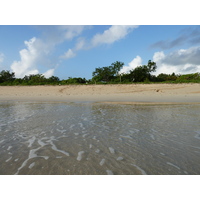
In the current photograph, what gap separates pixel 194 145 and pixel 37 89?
21.0 meters

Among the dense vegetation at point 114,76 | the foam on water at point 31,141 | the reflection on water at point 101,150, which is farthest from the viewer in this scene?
the dense vegetation at point 114,76

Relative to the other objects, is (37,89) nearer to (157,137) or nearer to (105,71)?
(157,137)

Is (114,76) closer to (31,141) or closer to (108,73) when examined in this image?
(108,73)

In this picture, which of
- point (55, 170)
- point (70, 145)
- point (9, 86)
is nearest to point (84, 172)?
point (55, 170)

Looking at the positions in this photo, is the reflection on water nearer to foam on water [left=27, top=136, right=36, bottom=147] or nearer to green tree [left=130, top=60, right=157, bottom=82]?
foam on water [left=27, top=136, right=36, bottom=147]

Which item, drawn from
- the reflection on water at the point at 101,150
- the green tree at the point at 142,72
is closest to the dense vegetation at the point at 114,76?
the green tree at the point at 142,72

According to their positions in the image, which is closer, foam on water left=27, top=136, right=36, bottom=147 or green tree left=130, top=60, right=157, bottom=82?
foam on water left=27, top=136, right=36, bottom=147

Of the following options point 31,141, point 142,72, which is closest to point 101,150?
point 31,141

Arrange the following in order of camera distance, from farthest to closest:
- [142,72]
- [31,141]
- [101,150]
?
[142,72] < [31,141] < [101,150]

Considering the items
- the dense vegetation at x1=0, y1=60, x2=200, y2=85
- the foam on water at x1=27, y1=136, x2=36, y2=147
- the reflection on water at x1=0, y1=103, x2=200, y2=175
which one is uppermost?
the dense vegetation at x1=0, y1=60, x2=200, y2=85

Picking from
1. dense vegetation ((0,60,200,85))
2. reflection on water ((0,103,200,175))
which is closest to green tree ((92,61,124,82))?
dense vegetation ((0,60,200,85))

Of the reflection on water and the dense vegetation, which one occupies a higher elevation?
the dense vegetation

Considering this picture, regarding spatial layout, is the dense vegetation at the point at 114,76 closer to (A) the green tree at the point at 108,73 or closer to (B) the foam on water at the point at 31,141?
(A) the green tree at the point at 108,73

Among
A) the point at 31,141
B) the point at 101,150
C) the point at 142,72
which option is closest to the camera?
the point at 101,150
